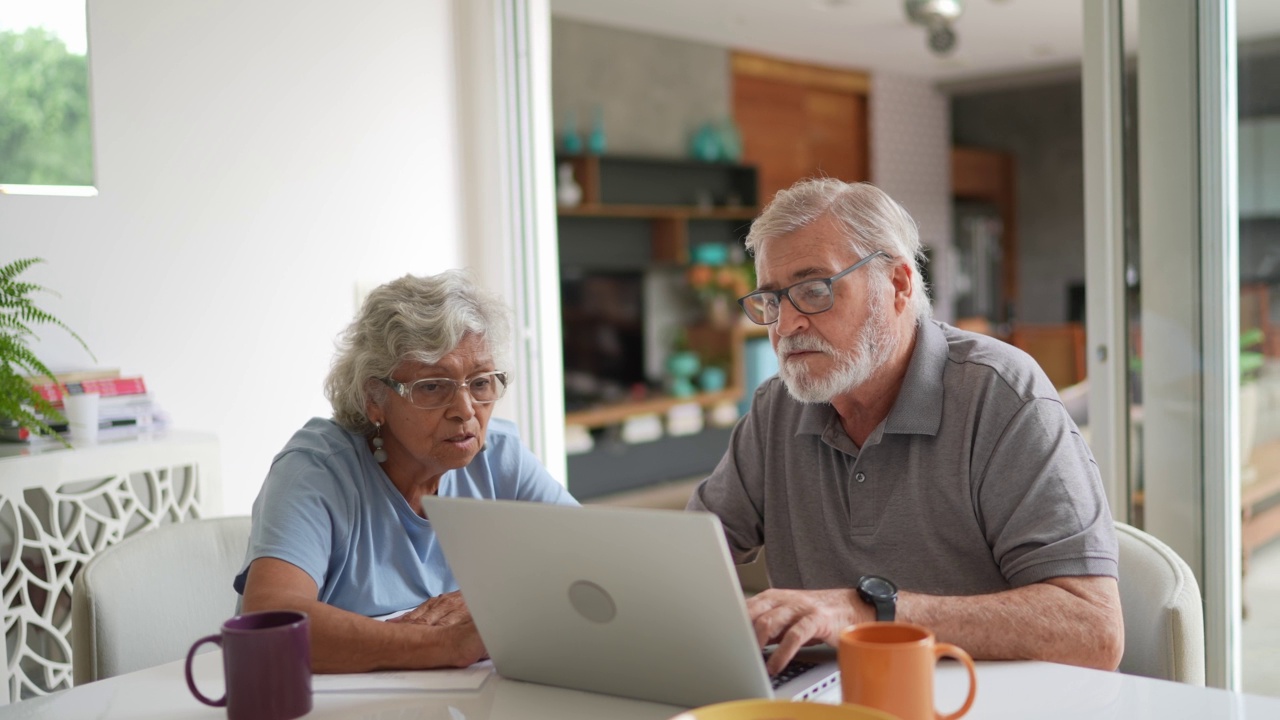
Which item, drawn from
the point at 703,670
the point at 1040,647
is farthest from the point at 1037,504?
the point at 703,670

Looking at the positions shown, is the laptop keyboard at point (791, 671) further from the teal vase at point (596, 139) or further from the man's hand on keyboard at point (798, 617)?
the teal vase at point (596, 139)

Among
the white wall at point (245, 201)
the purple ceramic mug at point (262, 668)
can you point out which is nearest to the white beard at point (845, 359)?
the purple ceramic mug at point (262, 668)

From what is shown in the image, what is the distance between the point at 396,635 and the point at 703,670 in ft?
1.38

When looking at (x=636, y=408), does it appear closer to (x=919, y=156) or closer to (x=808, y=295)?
(x=919, y=156)

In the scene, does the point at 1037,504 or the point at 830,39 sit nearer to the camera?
the point at 1037,504

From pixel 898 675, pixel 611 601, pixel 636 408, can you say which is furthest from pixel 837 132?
pixel 898 675

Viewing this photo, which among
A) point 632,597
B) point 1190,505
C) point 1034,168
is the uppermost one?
point 1034,168

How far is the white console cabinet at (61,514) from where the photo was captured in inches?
89.0

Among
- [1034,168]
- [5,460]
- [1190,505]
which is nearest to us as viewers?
[5,460]

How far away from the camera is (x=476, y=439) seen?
1683 mm

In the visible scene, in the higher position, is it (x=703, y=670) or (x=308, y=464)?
(x=308, y=464)

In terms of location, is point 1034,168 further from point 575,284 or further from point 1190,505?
point 1190,505

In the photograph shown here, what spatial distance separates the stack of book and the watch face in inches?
72.2

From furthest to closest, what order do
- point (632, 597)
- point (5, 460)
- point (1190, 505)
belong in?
point (1190, 505), point (5, 460), point (632, 597)
